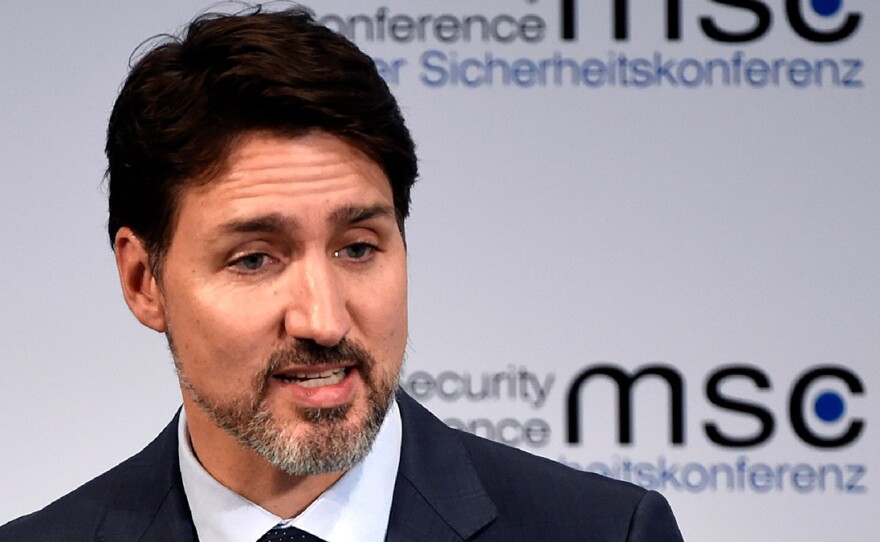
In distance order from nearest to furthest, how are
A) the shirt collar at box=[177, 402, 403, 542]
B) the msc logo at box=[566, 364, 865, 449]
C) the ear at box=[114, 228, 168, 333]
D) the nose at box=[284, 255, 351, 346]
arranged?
1. the nose at box=[284, 255, 351, 346]
2. the shirt collar at box=[177, 402, 403, 542]
3. the ear at box=[114, 228, 168, 333]
4. the msc logo at box=[566, 364, 865, 449]

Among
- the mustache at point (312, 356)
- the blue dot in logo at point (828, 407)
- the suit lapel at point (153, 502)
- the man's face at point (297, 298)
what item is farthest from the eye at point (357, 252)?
the blue dot in logo at point (828, 407)

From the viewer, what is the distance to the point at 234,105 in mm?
1789

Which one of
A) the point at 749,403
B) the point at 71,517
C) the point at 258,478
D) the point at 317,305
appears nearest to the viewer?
the point at 317,305

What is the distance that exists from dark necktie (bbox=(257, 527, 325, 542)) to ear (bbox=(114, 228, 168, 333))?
1.01 feet

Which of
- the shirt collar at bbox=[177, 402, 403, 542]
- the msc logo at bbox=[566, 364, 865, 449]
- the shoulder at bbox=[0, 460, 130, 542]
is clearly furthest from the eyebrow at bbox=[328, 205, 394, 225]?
the msc logo at bbox=[566, 364, 865, 449]

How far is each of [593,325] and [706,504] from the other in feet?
1.27

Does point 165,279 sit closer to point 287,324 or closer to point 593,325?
point 287,324

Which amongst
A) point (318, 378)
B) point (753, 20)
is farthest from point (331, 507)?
point (753, 20)

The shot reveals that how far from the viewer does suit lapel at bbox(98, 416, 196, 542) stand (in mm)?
1900

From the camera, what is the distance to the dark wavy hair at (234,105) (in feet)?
5.84

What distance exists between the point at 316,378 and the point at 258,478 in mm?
169

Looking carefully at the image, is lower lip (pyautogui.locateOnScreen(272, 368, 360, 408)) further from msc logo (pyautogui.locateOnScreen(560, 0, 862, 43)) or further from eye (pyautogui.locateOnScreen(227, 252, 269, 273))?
msc logo (pyautogui.locateOnScreen(560, 0, 862, 43))

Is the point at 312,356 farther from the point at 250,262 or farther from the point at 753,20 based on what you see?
the point at 753,20

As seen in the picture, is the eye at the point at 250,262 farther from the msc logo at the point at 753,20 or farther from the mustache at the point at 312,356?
the msc logo at the point at 753,20
